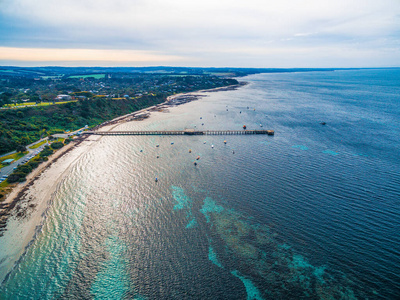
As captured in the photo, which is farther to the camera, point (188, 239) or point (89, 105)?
point (89, 105)

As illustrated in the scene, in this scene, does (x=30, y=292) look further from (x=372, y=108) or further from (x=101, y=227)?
(x=372, y=108)

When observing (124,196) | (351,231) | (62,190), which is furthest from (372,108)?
(62,190)

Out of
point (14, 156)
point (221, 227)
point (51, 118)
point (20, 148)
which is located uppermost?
point (51, 118)

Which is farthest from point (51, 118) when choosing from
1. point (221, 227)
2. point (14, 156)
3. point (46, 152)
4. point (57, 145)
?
point (221, 227)

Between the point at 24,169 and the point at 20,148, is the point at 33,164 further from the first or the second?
the point at 20,148

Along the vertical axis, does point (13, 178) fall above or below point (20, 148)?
below

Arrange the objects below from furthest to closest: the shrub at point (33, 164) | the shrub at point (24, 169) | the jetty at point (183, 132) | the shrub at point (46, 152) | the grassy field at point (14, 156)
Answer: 1. the jetty at point (183, 132)
2. the shrub at point (46, 152)
3. the grassy field at point (14, 156)
4. the shrub at point (33, 164)
5. the shrub at point (24, 169)

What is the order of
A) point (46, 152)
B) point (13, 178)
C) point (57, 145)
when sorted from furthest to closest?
point (57, 145) < point (46, 152) < point (13, 178)

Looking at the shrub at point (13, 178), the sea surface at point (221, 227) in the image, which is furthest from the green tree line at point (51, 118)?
the sea surface at point (221, 227)

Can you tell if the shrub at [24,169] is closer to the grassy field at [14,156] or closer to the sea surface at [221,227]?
the grassy field at [14,156]
